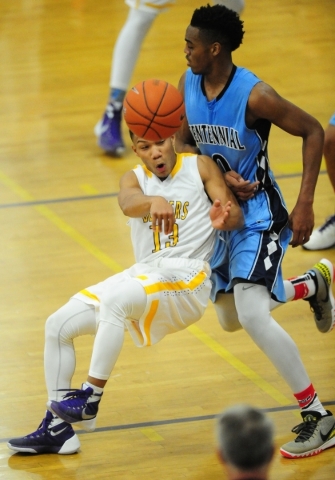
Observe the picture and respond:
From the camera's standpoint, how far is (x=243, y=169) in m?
4.05

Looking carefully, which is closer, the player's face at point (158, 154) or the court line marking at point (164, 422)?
the player's face at point (158, 154)

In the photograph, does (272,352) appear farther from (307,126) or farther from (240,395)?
(307,126)

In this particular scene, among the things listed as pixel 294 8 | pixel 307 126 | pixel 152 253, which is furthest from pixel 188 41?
pixel 294 8

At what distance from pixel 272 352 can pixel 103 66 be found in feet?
18.5

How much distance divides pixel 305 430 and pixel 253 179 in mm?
1015

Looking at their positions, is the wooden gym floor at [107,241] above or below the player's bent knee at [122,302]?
below

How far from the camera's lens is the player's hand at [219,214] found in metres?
3.70

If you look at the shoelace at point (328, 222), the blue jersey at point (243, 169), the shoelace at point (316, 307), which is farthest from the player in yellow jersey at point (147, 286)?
the shoelace at point (328, 222)

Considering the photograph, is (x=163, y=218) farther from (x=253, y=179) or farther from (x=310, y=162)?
(x=310, y=162)

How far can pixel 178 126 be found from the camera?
3850 millimetres

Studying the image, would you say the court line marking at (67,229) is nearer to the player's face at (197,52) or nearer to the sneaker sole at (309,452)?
the player's face at (197,52)

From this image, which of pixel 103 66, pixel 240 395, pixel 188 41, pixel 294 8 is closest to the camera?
pixel 188 41

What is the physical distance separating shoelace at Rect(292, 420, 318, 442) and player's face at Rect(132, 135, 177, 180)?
112cm

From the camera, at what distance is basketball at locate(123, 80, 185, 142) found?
3.79 metres
